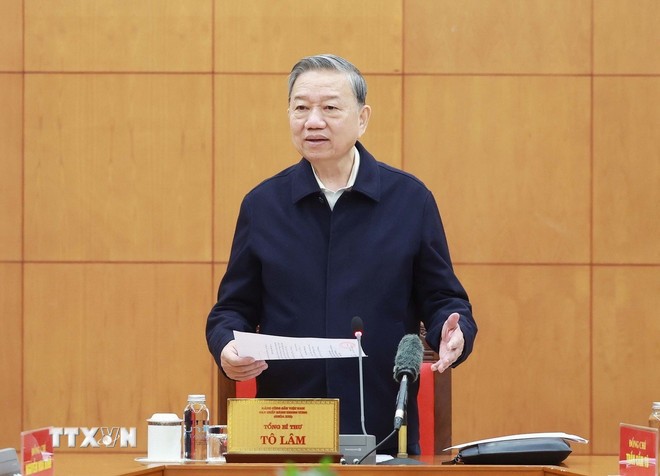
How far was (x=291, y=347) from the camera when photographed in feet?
8.37

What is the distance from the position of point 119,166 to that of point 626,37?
242 centimetres

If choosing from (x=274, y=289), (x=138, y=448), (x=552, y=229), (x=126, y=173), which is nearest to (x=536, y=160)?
(x=552, y=229)

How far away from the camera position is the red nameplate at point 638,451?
2.34m

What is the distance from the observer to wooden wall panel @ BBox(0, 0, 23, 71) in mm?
5406

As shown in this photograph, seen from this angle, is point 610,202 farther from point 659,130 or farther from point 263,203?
point 263,203

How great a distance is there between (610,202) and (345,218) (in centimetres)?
270

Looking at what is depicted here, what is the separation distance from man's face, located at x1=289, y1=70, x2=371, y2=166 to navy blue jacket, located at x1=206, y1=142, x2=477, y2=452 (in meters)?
0.13

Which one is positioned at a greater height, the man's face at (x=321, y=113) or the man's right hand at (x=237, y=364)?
the man's face at (x=321, y=113)

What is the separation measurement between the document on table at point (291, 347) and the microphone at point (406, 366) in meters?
0.14

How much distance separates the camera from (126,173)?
213 inches

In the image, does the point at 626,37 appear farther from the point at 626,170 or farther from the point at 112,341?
the point at 112,341

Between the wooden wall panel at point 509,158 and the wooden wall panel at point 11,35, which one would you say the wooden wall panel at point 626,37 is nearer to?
the wooden wall panel at point 509,158

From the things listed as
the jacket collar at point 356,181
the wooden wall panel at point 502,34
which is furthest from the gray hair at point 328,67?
the wooden wall panel at point 502,34

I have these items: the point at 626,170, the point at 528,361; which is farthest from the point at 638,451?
the point at 626,170
